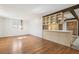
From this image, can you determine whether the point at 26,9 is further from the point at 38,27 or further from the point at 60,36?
the point at 60,36

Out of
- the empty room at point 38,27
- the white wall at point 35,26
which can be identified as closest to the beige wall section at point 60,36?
the empty room at point 38,27

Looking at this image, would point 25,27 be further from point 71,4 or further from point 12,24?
point 71,4

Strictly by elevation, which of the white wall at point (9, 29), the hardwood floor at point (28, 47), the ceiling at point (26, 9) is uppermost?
the ceiling at point (26, 9)

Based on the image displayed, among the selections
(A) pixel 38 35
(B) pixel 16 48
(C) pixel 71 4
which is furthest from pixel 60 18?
(B) pixel 16 48

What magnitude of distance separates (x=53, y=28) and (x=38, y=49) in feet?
1.42

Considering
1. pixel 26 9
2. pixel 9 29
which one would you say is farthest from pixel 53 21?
pixel 9 29

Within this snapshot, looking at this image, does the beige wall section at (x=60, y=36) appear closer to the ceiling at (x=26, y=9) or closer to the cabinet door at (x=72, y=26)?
the cabinet door at (x=72, y=26)

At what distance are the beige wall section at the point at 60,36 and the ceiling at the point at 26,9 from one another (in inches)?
14.4

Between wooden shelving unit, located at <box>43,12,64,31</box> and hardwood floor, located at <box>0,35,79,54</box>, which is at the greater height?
wooden shelving unit, located at <box>43,12,64,31</box>

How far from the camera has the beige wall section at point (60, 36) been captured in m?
1.45

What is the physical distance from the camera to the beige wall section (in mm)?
1447

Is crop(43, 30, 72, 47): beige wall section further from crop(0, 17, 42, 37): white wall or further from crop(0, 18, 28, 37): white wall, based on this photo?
crop(0, 18, 28, 37): white wall

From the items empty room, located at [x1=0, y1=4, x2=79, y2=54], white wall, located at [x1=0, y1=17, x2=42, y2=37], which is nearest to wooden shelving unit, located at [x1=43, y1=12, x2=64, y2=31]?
empty room, located at [x1=0, y1=4, x2=79, y2=54]
